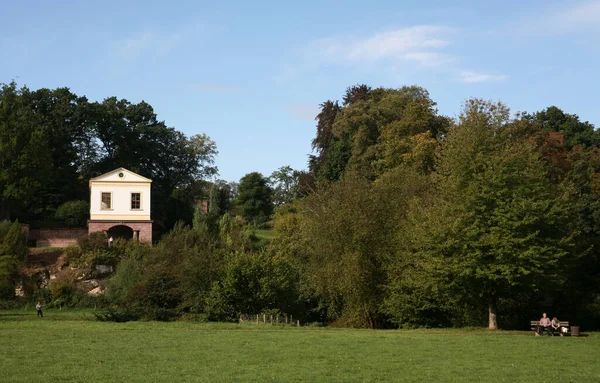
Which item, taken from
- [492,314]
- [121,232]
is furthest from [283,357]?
[121,232]

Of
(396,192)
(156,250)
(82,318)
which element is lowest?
(82,318)

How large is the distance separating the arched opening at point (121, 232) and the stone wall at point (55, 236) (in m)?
2.79

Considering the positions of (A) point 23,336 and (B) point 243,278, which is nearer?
(A) point 23,336

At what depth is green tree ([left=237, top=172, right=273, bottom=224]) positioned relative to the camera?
3359 inches

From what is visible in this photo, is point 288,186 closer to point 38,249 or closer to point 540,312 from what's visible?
point 38,249

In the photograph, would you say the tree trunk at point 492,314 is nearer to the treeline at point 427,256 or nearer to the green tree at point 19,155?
the treeline at point 427,256

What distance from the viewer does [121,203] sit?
66.3 metres

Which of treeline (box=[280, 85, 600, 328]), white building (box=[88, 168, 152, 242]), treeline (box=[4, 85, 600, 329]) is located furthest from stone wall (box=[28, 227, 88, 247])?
treeline (box=[280, 85, 600, 328])

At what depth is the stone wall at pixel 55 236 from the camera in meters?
64.9

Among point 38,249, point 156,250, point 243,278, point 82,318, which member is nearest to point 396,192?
point 243,278

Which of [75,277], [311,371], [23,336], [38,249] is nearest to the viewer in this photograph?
[311,371]

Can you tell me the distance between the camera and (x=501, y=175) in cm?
3794

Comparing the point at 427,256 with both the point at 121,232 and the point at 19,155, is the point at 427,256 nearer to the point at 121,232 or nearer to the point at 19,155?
the point at 121,232

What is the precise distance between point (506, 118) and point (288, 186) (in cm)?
6785
